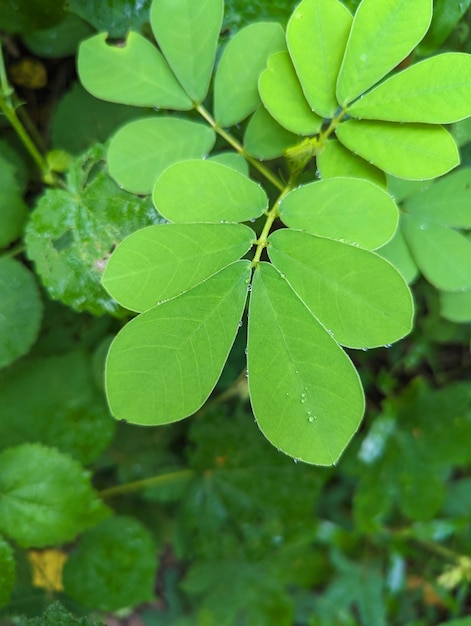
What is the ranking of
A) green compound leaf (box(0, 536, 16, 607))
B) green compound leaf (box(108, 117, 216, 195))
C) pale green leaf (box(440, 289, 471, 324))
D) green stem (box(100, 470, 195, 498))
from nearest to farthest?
green compound leaf (box(108, 117, 216, 195)) < green compound leaf (box(0, 536, 16, 607)) < pale green leaf (box(440, 289, 471, 324)) < green stem (box(100, 470, 195, 498))

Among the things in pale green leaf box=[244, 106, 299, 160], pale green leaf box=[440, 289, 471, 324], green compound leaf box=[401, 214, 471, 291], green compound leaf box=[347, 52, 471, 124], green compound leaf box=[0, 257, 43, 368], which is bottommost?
pale green leaf box=[440, 289, 471, 324]

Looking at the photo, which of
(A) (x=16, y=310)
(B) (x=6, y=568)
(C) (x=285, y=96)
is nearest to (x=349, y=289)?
(C) (x=285, y=96)

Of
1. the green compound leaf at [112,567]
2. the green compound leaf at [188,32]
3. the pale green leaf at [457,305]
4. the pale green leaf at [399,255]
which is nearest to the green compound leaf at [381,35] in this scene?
the green compound leaf at [188,32]

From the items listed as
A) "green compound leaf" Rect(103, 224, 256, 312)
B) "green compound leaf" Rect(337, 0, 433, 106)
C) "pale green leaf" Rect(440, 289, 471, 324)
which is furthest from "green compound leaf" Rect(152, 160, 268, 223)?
"pale green leaf" Rect(440, 289, 471, 324)

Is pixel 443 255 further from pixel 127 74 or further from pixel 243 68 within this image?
pixel 127 74

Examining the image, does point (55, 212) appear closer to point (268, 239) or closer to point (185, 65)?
point (185, 65)

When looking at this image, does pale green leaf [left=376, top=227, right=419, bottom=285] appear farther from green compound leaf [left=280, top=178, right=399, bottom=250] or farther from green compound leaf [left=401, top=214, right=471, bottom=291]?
green compound leaf [left=280, top=178, right=399, bottom=250]

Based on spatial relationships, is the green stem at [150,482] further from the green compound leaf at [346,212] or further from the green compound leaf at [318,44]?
the green compound leaf at [318,44]
